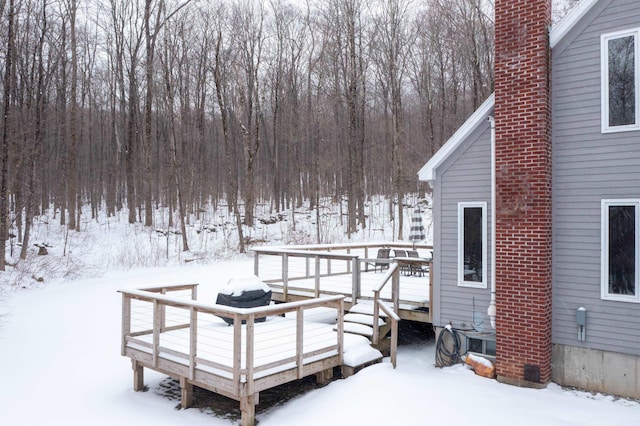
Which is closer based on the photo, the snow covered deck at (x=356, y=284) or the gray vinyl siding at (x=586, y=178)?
the gray vinyl siding at (x=586, y=178)

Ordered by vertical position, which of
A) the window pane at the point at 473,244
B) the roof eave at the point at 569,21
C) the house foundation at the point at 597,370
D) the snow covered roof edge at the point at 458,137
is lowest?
the house foundation at the point at 597,370

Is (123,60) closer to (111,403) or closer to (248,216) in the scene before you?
(248,216)

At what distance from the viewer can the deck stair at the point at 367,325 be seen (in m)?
8.55

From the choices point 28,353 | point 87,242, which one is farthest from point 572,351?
point 87,242

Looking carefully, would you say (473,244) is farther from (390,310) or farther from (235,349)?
(235,349)

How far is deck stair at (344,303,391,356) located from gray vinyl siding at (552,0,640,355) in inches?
113

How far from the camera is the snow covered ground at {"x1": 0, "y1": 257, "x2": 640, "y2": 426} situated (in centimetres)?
616

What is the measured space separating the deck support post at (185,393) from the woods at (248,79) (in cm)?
1418

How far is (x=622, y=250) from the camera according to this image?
22.6 feet

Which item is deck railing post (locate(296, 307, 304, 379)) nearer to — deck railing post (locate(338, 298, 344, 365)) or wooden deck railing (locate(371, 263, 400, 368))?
deck railing post (locate(338, 298, 344, 365))

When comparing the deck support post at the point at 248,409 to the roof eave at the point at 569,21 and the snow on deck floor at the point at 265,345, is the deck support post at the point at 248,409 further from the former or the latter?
the roof eave at the point at 569,21

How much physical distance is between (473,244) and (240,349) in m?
4.58

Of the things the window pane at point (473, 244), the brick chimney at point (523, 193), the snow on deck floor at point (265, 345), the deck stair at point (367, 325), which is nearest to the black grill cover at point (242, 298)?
the snow on deck floor at point (265, 345)

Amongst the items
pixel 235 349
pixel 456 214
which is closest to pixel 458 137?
pixel 456 214
